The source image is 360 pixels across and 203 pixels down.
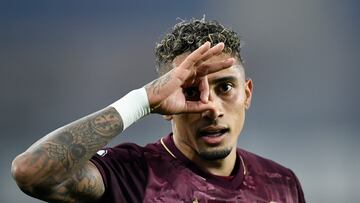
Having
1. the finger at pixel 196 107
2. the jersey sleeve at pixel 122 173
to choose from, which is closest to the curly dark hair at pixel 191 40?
the finger at pixel 196 107

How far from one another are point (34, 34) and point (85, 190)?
2453 mm

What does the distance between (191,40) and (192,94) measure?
0.66 ft

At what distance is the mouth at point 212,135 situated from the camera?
182 centimetres

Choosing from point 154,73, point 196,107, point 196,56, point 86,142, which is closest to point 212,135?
point 196,107

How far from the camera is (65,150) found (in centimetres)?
153

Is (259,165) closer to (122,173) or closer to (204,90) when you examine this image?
(204,90)

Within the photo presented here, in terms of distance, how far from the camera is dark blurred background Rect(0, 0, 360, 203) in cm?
373

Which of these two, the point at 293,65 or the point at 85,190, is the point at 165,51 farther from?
the point at 293,65

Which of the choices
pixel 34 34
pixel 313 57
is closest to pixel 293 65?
pixel 313 57

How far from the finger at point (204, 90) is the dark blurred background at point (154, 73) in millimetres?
1965

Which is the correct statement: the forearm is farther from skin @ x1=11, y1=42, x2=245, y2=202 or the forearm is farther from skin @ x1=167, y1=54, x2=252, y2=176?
skin @ x1=167, y1=54, x2=252, y2=176

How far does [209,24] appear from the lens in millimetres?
2012

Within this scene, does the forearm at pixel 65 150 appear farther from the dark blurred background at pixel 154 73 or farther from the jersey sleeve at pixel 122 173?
the dark blurred background at pixel 154 73

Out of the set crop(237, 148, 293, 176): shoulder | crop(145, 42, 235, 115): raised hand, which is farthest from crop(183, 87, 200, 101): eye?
crop(237, 148, 293, 176): shoulder
